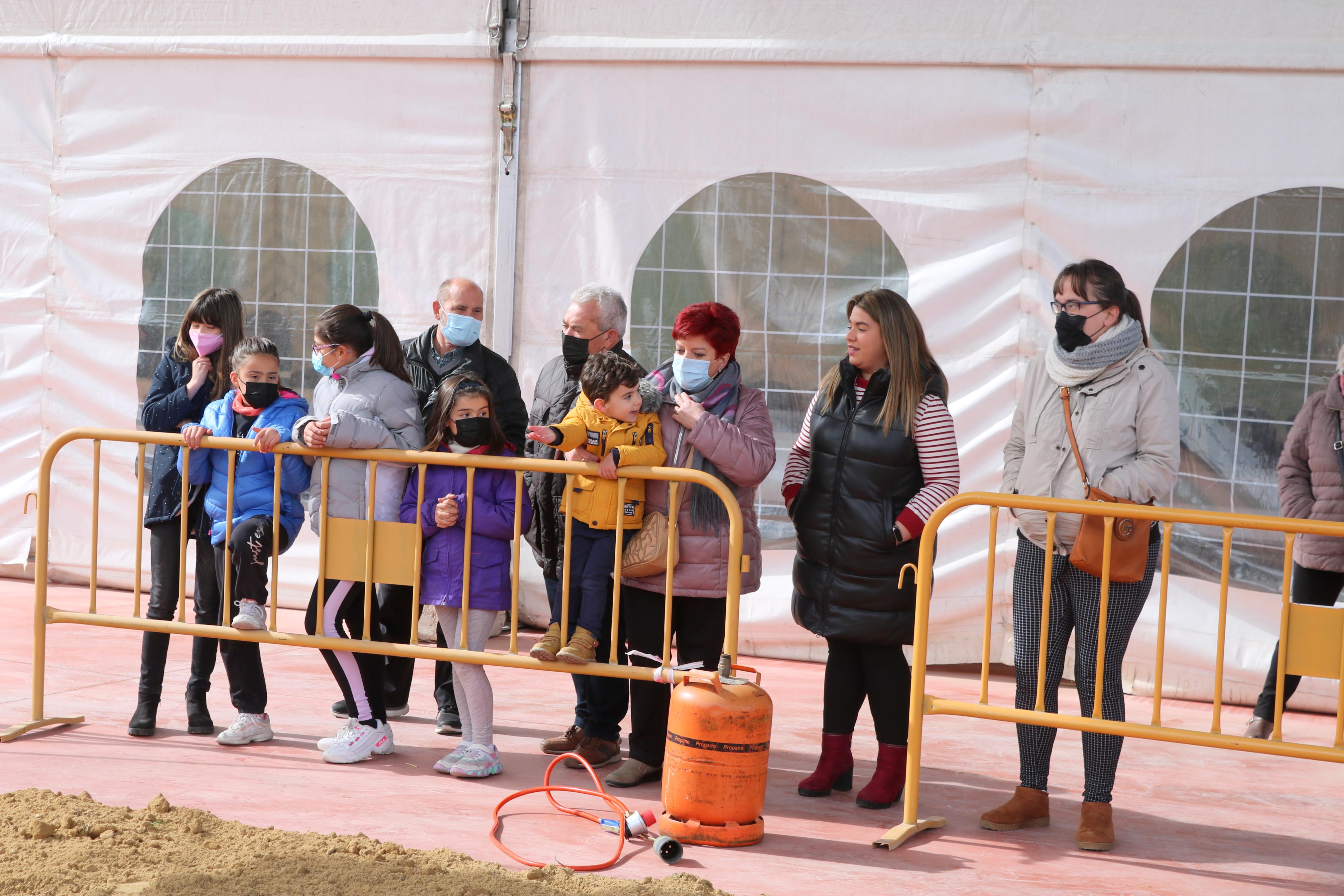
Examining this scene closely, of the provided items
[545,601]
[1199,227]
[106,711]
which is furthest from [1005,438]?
[106,711]

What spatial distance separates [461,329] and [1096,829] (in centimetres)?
313

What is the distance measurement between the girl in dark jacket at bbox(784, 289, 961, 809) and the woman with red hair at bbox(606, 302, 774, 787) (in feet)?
0.76

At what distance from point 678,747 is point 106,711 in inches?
111

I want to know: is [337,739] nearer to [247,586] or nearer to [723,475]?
[247,586]

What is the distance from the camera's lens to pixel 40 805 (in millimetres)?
4227

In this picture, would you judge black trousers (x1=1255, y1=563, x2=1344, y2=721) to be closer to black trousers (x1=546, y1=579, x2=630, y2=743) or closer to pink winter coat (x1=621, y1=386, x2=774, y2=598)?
pink winter coat (x1=621, y1=386, x2=774, y2=598)

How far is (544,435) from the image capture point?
4590 mm

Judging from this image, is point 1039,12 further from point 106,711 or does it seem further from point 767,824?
point 106,711

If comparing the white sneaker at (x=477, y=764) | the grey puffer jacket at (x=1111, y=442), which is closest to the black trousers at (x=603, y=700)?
the white sneaker at (x=477, y=764)

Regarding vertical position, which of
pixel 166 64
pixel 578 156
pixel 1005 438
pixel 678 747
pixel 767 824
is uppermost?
pixel 166 64

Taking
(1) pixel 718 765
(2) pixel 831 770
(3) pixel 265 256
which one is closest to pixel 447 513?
(1) pixel 718 765

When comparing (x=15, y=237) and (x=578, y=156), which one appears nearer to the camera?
(x=578, y=156)

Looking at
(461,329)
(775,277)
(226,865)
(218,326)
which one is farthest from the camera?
(775,277)

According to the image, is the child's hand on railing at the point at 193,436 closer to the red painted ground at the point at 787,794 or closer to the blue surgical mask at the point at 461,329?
the blue surgical mask at the point at 461,329
